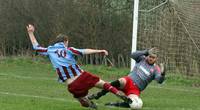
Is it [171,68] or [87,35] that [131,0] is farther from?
[171,68]

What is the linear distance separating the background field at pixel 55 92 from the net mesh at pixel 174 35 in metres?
0.51

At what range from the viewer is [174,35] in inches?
794

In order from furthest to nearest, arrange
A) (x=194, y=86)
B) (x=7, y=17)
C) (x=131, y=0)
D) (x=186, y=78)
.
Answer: (x=7, y=17)
(x=131, y=0)
(x=186, y=78)
(x=194, y=86)

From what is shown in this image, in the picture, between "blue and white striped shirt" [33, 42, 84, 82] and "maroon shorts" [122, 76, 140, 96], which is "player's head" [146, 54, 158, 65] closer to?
"maroon shorts" [122, 76, 140, 96]

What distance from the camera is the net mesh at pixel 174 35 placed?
19.5 meters

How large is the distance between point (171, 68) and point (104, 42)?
6.64 metres

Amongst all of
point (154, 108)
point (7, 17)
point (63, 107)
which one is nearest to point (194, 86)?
point (154, 108)

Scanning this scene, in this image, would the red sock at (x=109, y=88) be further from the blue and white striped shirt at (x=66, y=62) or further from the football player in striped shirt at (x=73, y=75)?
the blue and white striped shirt at (x=66, y=62)

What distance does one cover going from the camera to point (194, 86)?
17922 mm

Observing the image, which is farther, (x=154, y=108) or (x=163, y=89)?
(x=163, y=89)

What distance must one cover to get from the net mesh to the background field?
51 centimetres

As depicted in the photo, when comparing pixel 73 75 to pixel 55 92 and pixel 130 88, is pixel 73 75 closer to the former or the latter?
pixel 130 88

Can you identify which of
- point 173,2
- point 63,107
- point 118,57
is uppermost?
point 173,2

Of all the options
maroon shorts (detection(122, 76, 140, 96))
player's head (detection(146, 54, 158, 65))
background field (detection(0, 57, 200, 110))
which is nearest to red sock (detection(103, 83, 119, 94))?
background field (detection(0, 57, 200, 110))
